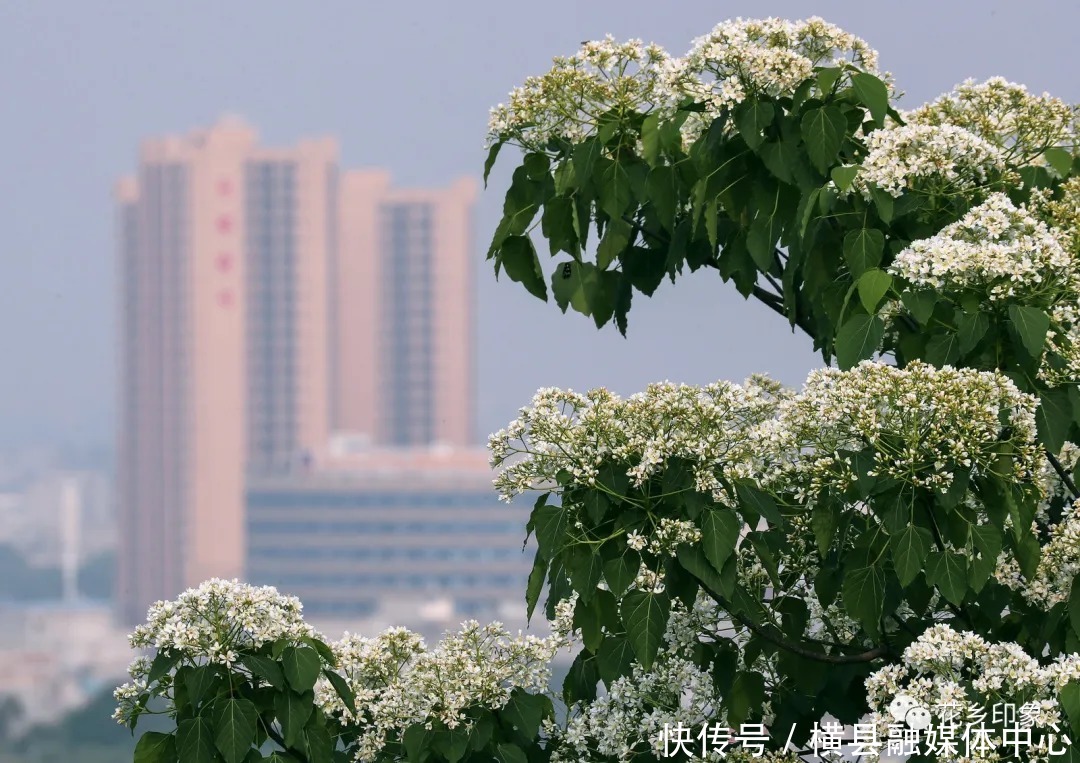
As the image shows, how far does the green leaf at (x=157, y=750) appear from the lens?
4.07 metres

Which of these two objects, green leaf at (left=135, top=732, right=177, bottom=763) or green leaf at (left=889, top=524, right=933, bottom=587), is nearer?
green leaf at (left=889, top=524, right=933, bottom=587)

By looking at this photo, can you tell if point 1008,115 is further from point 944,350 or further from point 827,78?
point 944,350

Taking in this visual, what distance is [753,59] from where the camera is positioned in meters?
4.09

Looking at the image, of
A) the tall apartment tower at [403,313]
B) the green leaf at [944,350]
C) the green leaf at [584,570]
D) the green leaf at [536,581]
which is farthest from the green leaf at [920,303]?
the tall apartment tower at [403,313]

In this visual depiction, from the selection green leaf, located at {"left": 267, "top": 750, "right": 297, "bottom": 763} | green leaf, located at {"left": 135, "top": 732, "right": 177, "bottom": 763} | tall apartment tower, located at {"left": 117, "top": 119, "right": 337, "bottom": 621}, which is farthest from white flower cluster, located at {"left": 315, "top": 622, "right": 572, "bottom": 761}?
tall apartment tower, located at {"left": 117, "top": 119, "right": 337, "bottom": 621}

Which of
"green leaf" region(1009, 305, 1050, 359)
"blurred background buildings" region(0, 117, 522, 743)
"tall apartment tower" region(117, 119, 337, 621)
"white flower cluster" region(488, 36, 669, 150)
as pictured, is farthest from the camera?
"blurred background buildings" region(0, 117, 522, 743)

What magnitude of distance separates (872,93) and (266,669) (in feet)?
6.43

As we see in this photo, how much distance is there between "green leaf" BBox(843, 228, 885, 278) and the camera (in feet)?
13.1

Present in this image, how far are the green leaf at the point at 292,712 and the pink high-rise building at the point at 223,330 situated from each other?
116 meters

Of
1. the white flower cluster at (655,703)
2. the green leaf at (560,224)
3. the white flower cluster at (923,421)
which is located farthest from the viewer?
the green leaf at (560,224)

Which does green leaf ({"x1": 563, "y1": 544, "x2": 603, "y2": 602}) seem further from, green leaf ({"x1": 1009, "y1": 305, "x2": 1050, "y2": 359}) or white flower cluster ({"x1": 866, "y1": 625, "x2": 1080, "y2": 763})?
green leaf ({"x1": 1009, "y1": 305, "x2": 1050, "y2": 359})

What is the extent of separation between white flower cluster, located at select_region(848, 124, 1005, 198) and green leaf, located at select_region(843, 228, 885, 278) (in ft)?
0.35

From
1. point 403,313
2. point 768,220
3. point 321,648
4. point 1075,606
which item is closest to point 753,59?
point 768,220

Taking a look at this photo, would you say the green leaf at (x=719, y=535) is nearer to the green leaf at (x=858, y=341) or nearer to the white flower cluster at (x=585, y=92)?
the green leaf at (x=858, y=341)
